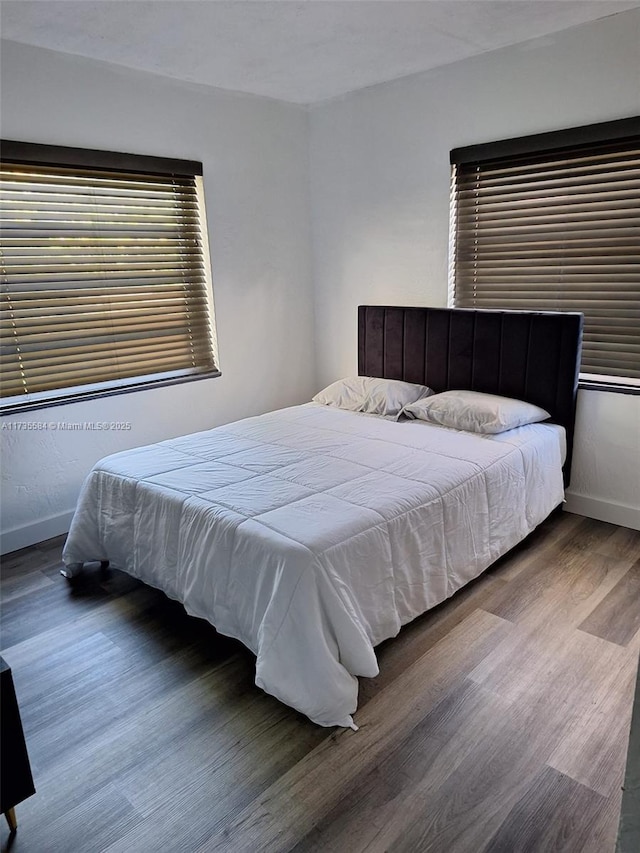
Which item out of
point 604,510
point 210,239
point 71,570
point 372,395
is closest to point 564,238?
point 372,395

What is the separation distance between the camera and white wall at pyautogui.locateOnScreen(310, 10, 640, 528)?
2868mm

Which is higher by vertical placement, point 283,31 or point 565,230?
point 283,31

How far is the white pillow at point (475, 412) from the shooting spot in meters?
2.95

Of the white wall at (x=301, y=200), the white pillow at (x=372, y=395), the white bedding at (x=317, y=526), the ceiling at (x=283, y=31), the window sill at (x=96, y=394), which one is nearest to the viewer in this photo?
the white bedding at (x=317, y=526)

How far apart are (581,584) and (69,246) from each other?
3.10 meters

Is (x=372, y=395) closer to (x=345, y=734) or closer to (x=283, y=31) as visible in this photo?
(x=283, y=31)

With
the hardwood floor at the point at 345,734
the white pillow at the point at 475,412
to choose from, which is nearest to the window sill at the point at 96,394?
the hardwood floor at the point at 345,734

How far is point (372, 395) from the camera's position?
351cm

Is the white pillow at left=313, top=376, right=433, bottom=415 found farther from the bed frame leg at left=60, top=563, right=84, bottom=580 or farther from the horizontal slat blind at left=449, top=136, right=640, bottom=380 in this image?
the bed frame leg at left=60, top=563, right=84, bottom=580

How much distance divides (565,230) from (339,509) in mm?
2059

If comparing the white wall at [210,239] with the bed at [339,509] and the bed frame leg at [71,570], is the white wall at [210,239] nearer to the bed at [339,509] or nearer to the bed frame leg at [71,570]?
A: the bed frame leg at [71,570]

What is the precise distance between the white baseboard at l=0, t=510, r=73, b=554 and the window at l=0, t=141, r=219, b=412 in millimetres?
670

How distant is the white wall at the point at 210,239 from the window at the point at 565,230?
1312 mm

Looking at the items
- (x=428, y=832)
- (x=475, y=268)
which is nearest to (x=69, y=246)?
(x=475, y=268)
